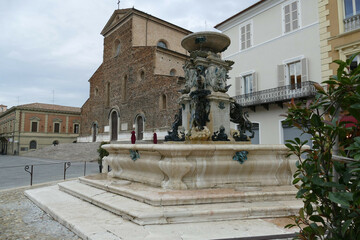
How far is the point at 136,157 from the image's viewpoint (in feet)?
17.0

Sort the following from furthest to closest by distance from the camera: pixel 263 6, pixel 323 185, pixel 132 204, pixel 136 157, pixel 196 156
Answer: pixel 263 6, pixel 136 157, pixel 196 156, pixel 132 204, pixel 323 185

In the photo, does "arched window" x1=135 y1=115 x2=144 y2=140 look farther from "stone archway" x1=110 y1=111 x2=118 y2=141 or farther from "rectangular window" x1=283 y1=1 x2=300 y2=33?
"rectangular window" x1=283 y1=1 x2=300 y2=33

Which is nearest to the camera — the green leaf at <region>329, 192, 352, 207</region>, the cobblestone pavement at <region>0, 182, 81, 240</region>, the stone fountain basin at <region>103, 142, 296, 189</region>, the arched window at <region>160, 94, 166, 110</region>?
the green leaf at <region>329, 192, 352, 207</region>

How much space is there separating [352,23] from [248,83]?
21.3 feet

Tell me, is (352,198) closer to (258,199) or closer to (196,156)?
(258,199)

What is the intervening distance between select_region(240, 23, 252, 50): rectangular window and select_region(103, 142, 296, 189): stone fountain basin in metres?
13.6

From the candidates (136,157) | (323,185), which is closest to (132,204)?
(136,157)

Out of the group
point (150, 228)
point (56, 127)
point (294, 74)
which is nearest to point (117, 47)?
point (56, 127)

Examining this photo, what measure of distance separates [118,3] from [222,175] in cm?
3471

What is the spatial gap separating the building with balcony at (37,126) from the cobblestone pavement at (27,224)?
4330cm

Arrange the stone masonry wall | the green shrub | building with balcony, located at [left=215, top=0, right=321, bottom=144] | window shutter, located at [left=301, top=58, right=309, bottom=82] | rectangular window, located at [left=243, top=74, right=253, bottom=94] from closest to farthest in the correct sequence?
1. the green shrub
2. window shutter, located at [left=301, top=58, right=309, bottom=82]
3. building with balcony, located at [left=215, top=0, right=321, bottom=144]
4. rectangular window, located at [left=243, top=74, right=253, bottom=94]
5. the stone masonry wall

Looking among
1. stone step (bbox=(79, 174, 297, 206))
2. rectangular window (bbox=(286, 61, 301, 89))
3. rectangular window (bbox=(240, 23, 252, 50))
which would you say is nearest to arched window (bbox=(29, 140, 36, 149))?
rectangular window (bbox=(240, 23, 252, 50))

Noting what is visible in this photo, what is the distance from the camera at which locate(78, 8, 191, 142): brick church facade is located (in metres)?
24.4

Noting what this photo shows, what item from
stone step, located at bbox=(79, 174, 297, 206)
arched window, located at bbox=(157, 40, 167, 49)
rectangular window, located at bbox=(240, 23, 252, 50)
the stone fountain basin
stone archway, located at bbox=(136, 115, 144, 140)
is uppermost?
arched window, located at bbox=(157, 40, 167, 49)
